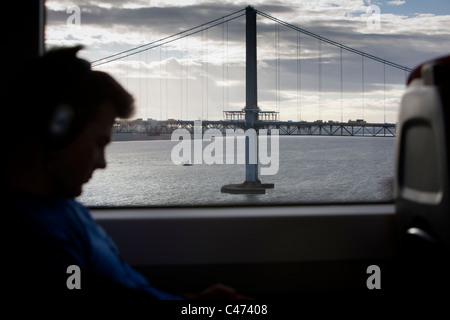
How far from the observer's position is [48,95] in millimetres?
631

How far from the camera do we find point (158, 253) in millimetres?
1368

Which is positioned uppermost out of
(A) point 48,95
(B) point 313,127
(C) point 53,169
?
(B) point 313,127

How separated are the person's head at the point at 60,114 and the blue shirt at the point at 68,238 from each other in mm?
31

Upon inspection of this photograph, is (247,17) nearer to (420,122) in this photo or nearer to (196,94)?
(196,94)

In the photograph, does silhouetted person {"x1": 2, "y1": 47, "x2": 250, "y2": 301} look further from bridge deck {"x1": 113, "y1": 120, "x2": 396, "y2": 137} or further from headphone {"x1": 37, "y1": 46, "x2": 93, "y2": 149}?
bridge deck {"x1": 113, "y1": 120, "x2": 396, "y2": 137}

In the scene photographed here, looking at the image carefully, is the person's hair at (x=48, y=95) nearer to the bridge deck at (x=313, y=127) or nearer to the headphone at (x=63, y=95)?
the headphone at (x=63, y=95)

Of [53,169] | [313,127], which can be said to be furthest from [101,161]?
[313,127]

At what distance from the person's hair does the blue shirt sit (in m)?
0.10

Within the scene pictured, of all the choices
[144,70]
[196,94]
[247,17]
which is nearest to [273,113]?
[247,17]

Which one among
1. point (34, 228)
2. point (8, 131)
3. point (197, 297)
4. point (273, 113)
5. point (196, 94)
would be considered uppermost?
point (196, 94)

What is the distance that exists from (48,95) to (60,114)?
32mm

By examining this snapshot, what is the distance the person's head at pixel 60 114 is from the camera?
2.08 feet

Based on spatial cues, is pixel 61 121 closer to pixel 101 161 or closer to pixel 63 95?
pixel 63 95
